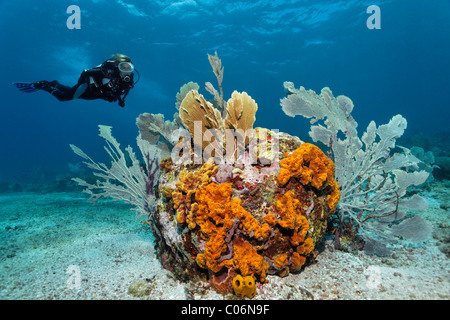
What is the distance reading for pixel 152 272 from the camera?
9.09 feet

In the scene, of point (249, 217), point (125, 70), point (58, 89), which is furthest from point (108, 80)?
point (249, 217)

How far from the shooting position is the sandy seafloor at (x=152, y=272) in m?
2.17

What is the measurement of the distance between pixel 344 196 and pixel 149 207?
3.39m

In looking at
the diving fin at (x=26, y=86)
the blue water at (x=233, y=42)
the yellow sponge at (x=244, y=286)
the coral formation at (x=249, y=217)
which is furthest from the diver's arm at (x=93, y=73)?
the blue water at (x=233, y=42)

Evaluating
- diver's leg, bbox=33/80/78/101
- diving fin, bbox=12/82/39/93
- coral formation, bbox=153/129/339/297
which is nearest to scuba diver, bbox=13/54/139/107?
diving fin, bbox=12/82/39/93

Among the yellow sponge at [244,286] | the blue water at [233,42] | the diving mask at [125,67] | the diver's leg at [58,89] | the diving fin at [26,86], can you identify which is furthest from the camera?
the blue water at [233,42]

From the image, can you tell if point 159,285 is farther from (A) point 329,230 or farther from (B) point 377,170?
(B) point 377,170

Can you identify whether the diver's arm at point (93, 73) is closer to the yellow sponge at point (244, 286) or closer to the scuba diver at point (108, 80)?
the scuba diver at point (108, 80)

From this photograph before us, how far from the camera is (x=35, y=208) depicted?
22.5 feet

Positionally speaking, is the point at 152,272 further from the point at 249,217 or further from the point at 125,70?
the point at 125,70

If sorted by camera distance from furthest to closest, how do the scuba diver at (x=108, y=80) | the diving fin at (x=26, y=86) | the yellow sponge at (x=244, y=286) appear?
the diving fin at (x=26, y=86) → the scuba diver at (x=108, y=80) → the yellow sponge at (x=244, y=286)

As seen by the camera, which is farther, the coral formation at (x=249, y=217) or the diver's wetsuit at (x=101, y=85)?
the diver's wetsuit at (x=101, y=85)

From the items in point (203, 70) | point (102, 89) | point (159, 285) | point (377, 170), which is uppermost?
point (203, 70)
